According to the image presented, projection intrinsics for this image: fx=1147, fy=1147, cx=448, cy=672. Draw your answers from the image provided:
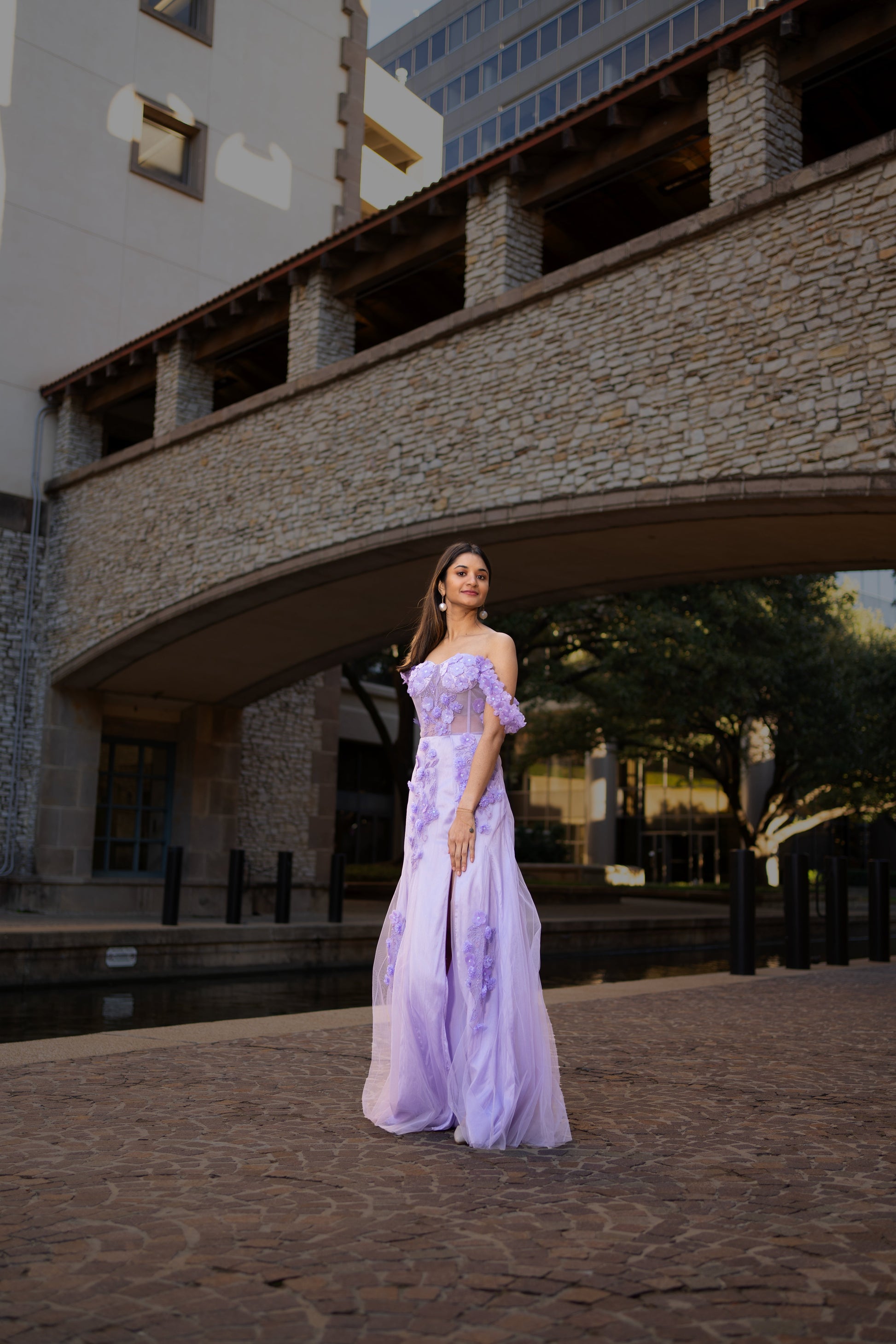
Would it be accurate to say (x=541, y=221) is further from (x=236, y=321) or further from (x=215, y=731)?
(x=215, y=731)

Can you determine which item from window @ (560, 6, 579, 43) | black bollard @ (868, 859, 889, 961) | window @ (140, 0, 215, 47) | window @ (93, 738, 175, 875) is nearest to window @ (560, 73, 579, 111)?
window @ (560, 6, 579, 43)

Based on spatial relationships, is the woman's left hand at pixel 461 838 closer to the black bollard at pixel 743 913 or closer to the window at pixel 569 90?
the black bollard at pixel 743 913

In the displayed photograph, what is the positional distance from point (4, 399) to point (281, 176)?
7.03 metres

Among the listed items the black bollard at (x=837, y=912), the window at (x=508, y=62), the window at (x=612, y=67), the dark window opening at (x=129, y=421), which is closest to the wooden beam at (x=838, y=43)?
the black bollard at (x=837, y=912)

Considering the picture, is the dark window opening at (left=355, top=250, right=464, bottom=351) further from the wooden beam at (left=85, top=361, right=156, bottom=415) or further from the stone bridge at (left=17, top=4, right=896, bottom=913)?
the wooden beam at (left=85, top=361, right=156, bottom=415)

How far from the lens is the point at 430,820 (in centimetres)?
403

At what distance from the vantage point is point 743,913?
10133 mm

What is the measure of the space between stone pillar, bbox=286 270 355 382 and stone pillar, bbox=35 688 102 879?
6.29 metres

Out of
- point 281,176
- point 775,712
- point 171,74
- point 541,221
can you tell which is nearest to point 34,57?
point 171,74

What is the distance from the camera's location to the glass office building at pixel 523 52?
41062 millimetres

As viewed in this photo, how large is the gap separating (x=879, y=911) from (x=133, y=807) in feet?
37.1

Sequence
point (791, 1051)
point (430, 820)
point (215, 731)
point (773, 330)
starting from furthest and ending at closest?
point (215, 731) → point (773, 330) → point (791, 1051) → point (430, 820)

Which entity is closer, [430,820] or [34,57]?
[430,820]

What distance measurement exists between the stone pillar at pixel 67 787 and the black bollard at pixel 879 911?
10738 mm
